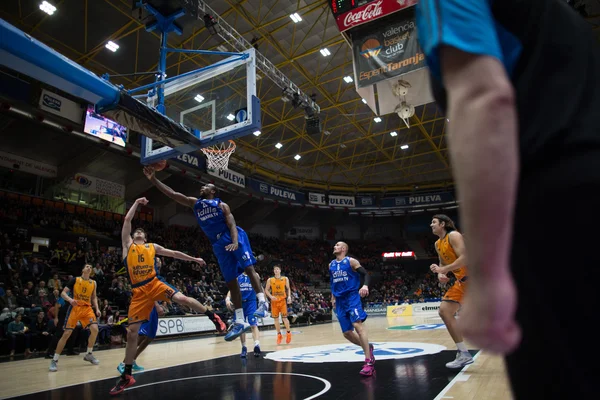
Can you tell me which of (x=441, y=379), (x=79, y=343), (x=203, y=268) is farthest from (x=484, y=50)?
(x=203, y=268)

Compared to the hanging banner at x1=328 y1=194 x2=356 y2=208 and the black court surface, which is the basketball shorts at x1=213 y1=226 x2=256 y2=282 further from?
the hanging banner at x1=328 y1=194 x2=356 y2=208

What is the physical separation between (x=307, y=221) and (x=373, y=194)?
278 inches

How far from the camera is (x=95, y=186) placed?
24.2 meters

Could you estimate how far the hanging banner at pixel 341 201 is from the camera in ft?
114

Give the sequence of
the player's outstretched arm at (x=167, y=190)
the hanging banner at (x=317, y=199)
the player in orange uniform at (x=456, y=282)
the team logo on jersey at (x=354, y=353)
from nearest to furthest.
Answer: the player in orange uniform at (x=456, y=282) → the player's outstretched arm at (x=167, y=190) → the team logo on jersey at (x=354, y=353) → the hanging banner at (x=317, y=199)

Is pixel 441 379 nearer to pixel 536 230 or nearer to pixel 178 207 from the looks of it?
pixel 536 230

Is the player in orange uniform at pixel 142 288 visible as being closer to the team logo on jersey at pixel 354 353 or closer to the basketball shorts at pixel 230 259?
the basketball shorts at pixel 230 259

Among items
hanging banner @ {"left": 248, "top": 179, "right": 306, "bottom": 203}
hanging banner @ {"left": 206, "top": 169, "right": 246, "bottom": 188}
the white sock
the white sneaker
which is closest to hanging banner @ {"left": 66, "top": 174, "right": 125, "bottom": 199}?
hanging banner @ {"left": 206, "top": 169, "right": 246, "bottom": 188}

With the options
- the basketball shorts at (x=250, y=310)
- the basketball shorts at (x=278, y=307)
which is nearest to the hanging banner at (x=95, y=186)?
the basketball shorts at (x=278, y=307)

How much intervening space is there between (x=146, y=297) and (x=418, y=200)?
34.2 meters

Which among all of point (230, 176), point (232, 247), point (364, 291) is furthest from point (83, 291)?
point (230, 176)

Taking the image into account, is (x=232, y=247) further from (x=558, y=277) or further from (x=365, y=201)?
(x=365, y=201)

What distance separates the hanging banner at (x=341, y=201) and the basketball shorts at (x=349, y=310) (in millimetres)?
28466

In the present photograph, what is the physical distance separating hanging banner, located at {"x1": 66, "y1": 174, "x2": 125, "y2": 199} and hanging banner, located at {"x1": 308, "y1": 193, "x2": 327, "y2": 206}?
1477cm
